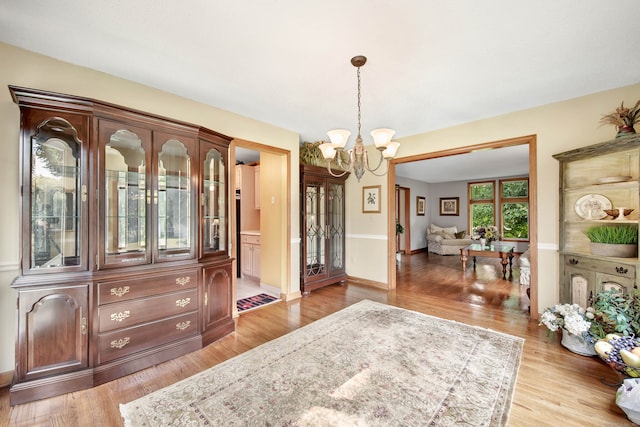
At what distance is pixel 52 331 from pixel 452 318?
3936 millimetres

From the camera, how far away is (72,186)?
206 centimetres

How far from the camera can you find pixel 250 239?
5.19 meters

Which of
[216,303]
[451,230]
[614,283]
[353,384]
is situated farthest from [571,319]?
[451,230]

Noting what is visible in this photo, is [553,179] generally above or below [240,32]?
below

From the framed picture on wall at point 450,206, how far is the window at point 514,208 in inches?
52.9

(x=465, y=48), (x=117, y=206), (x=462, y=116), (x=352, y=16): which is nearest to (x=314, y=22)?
(x=352, y=16)

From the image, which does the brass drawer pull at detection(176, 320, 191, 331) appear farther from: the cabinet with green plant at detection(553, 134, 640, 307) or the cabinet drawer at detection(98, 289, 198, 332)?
the cabinet with green plant at detection(553, 134, 640, 307)

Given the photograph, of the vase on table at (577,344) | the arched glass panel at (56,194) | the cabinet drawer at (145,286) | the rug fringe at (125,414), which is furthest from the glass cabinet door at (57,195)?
the vase on table at (577,344)

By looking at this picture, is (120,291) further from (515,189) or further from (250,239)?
(515,189)

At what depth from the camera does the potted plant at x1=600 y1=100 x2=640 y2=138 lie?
2.56 metres

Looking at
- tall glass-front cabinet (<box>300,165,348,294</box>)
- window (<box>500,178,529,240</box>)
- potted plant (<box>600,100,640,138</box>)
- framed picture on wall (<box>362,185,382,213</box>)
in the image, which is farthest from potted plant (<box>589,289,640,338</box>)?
window (<box>500,178,529,240</box>)

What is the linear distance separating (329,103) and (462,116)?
1877 mm

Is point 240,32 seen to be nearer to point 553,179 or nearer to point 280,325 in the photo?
point 280,325

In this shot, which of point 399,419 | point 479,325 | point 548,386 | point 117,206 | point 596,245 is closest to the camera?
point 399,419
